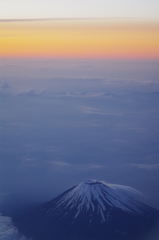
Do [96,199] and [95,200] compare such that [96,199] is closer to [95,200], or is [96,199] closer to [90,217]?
[95,200]

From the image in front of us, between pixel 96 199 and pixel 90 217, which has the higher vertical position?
pixel 96 199

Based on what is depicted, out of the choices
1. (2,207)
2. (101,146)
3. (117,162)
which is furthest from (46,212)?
(101,146)

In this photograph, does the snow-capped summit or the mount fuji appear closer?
the mount fuji

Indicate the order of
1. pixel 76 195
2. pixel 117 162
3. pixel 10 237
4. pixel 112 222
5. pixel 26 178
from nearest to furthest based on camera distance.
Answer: pixel 10 237 → pixel 112 222 → pixel 76 195 → pixel 26 178 → pixel 117 162

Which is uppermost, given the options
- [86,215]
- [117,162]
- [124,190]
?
[117,162]

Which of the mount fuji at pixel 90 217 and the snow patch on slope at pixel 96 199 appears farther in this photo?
the snow patch on slope at pixel 96 199

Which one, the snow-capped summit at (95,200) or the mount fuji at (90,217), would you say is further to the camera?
the snow-capped summit at (95,200)

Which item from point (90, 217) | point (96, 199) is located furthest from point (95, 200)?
point (90, 217)

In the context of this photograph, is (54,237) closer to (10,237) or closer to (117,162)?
(10,237)
